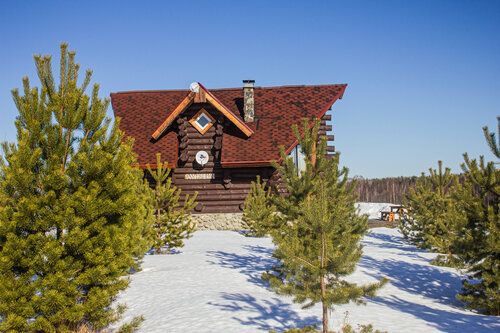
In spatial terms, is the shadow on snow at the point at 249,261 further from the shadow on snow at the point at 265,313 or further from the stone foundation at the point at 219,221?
the stone foundation at the point at 219,221

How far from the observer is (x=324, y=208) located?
5.33m

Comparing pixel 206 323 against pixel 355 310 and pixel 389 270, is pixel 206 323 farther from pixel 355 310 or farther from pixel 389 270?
pixel 389 270

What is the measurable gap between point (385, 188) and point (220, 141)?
25488 mm

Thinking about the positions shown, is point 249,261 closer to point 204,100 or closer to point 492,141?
point 492,141

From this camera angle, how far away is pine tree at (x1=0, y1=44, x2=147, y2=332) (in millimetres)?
4762

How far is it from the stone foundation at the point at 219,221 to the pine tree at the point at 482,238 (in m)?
11.4

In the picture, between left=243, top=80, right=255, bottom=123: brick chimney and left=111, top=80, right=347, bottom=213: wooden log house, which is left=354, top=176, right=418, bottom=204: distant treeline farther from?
left=243, top=80, right=255, bottom=123: brick chimney

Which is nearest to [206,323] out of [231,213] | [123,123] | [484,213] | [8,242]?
[8,242]

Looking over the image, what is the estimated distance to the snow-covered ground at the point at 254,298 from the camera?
652cm

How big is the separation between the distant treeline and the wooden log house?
19174 mm

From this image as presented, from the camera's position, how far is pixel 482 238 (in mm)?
8148

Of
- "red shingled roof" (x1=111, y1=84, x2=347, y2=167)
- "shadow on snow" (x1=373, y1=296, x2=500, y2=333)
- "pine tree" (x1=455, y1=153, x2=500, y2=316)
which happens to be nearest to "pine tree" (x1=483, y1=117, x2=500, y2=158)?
"pine tree" (x1=455, y1=153, x2=500, y2=316)

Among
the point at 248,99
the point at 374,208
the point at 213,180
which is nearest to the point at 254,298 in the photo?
the point at 213,180

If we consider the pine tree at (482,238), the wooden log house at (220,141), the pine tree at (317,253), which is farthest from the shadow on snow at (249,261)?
the wooden log house at (220,141)
